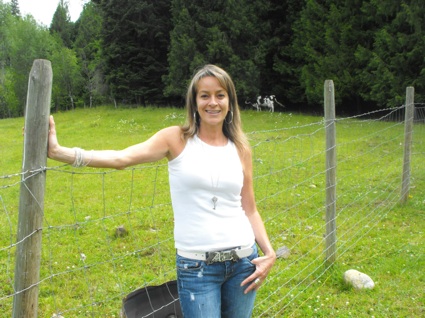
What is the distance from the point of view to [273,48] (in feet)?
74.3

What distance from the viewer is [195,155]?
188cm

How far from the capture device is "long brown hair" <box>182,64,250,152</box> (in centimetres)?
197

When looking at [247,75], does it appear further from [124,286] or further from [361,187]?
[124,286]

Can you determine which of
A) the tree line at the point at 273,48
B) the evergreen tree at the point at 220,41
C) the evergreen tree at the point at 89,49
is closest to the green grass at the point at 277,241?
the tree line at the point at 273,48

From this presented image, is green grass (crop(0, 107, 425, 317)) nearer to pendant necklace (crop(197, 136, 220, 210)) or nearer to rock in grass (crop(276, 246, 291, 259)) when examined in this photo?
rock in grass (crop(276, 246, 291, 259))

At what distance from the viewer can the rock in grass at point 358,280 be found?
384cm

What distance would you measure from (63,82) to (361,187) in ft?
116

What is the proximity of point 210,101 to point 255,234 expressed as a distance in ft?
2.44

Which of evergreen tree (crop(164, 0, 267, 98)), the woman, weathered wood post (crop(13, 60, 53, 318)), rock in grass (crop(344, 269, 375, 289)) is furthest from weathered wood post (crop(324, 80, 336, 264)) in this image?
evergreen tree (crop(164, 0, 267, 98))

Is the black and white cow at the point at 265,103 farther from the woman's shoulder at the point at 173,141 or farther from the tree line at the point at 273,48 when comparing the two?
the woman's shoulder at the point at 173,141

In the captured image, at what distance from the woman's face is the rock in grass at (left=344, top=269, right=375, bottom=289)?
2.58 m

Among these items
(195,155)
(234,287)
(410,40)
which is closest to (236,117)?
(195,155)

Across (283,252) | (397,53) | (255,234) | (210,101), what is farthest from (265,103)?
(210,101)

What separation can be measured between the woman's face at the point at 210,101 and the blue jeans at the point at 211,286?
654 millimetres
